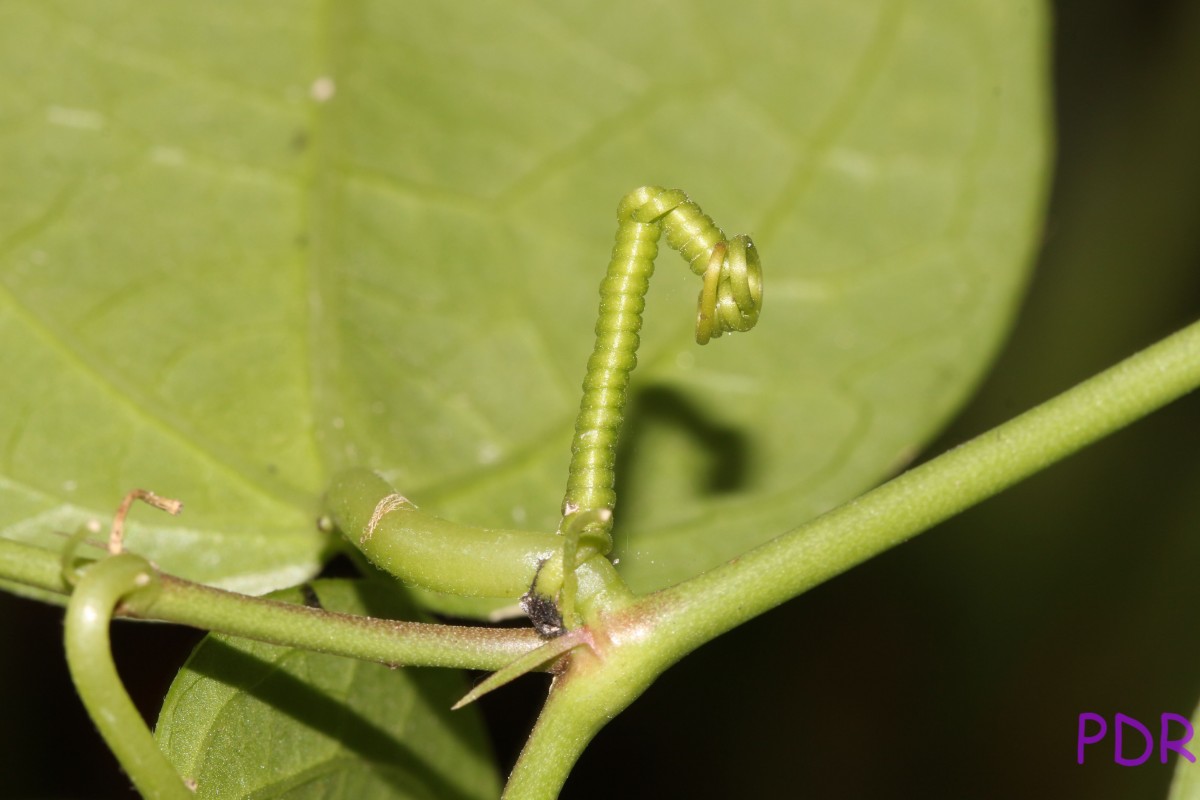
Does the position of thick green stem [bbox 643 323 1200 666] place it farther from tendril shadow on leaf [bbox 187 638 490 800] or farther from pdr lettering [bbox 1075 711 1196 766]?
pdr lettering [bbox 1075 711 1196 766]

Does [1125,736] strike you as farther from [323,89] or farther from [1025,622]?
[323,89]

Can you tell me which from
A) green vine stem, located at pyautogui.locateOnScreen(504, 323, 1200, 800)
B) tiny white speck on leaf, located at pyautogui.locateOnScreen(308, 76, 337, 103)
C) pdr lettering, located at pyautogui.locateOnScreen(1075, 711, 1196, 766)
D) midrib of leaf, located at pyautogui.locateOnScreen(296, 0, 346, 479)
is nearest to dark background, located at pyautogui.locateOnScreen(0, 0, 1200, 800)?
pdr lettering, located at pyautogui.locateOnScreen(1075, 711, 1196, 766)

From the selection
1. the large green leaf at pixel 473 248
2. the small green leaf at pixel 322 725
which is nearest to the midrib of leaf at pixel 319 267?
the large green leaf at pixel 473 248

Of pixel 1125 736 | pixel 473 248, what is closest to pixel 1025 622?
pixel 1125 736

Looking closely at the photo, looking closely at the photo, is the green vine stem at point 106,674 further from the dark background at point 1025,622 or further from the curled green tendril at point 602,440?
the dark background at point 1025,622

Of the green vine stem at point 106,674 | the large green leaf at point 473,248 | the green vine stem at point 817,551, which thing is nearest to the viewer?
the green vine stem at point 106,674

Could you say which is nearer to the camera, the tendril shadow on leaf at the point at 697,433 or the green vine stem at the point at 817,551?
the green vine stem at the point at 817,551

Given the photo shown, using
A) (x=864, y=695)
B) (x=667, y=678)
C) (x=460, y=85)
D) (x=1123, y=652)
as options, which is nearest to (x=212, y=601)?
(x=460, y=85)
